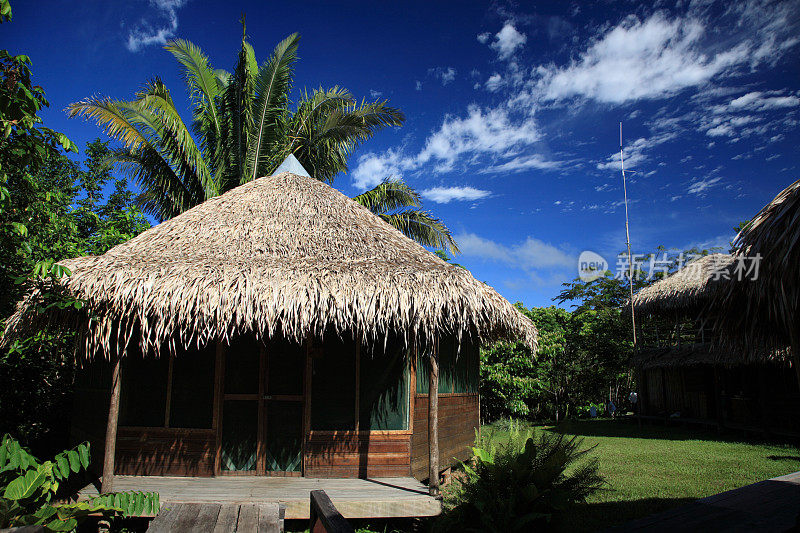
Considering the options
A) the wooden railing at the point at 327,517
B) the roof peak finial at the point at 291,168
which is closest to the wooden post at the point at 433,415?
the wooden railing at the point at 327,517

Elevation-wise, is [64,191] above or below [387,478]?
above

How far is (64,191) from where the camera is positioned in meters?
12.7

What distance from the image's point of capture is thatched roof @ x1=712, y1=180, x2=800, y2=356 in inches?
146

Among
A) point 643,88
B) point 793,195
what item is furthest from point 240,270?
point 643,88

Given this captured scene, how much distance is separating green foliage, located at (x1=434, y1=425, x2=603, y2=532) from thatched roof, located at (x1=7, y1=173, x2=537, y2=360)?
77.2 inches

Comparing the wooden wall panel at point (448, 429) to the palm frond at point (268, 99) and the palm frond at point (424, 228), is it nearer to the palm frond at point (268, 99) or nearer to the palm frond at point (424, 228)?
the palm frond at point (424, 228)

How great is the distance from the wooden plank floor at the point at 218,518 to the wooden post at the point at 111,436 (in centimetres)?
93

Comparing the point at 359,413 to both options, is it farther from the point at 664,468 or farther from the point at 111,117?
the point at 111,117

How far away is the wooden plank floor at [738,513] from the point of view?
1606 mm

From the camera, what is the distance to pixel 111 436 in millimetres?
5363

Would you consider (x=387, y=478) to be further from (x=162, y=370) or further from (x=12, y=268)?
(x=12, y=268)

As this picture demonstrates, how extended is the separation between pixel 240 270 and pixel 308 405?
6.99 feet

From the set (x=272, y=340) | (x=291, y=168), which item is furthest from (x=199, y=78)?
(x=272, y=340)

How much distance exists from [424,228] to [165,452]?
365 inches
